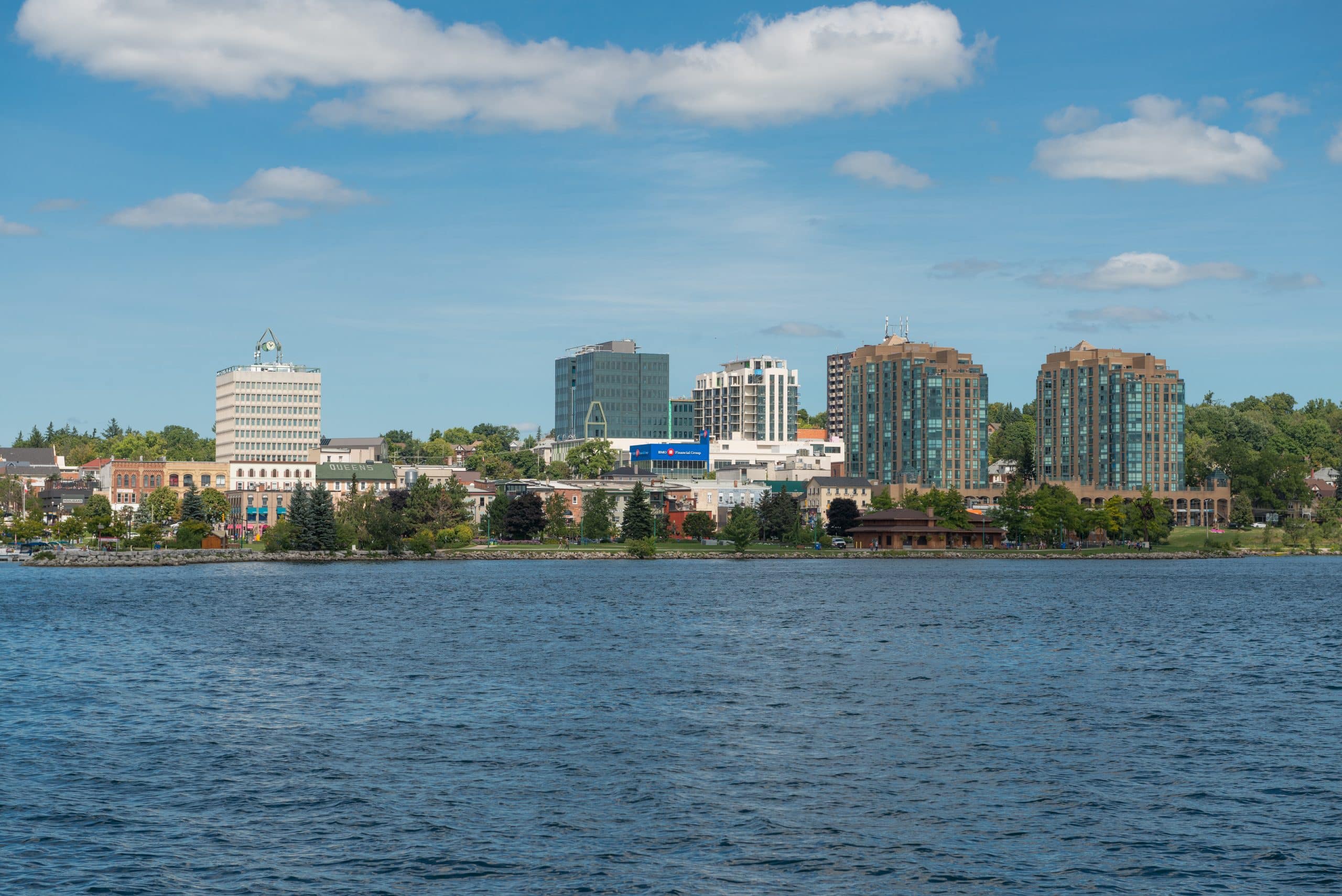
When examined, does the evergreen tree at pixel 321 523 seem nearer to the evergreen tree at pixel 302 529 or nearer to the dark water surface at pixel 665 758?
the evergreen tree at pixel 302 529

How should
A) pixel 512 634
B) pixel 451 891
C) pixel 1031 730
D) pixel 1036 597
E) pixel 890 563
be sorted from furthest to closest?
pixel 890 563
pixel 1036 597
pixel 512 634
pixel 1031 730
pixel 451 891

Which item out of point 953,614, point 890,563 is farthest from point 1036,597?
point 890,563

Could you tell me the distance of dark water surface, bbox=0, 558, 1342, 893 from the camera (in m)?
30.4

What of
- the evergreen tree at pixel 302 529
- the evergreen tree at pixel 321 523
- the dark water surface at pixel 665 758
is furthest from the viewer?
the evergreen tree at pixel 302 529

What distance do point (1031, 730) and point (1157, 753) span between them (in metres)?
4.82

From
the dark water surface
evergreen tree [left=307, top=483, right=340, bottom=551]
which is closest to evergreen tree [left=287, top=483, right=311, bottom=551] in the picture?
evergreen tree [left=307, top=483, right=340, bottom=551]

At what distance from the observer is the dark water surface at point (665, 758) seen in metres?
30.4

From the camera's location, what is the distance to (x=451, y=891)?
2827 centimetres

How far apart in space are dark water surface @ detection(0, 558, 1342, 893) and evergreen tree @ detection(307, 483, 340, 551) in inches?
4002

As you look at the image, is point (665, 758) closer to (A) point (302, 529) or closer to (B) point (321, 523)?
(B) point (321, 523)

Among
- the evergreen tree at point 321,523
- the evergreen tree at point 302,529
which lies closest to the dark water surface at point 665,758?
the evergreen tree at point 321,523

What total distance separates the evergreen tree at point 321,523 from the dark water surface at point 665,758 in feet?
334

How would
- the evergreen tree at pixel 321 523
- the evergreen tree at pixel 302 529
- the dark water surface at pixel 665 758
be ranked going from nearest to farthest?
1. the dark water surface at pixel 665 758
2. the evergreen tree at pixel 321 523
3. the evergreen tree at pixel 302 529

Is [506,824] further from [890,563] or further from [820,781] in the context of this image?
[890,563]
